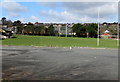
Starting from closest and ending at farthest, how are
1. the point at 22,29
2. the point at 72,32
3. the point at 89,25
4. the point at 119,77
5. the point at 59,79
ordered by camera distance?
the point at 59,79, the point at 119,77, the point at 89,25, the point at 72,32, the point at 22,29

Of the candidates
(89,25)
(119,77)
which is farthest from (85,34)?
(119,77)

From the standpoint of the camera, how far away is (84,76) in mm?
7992

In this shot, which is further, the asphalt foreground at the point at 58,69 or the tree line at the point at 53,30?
the tree line at the point at 53,30

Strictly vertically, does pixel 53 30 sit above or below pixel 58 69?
above

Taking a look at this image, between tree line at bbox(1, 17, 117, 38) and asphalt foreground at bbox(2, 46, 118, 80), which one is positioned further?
tree line at bbox(1, 17, 117, 38)

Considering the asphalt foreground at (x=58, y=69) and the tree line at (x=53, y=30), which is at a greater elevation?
the tree line at (x=53, y=30)

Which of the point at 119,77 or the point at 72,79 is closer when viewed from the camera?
the point at 72,79

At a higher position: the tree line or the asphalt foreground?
the tree line

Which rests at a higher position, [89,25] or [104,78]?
[89,25]

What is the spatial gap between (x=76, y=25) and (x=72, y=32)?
5.02 metres

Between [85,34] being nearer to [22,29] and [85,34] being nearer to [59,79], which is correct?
[22,29]

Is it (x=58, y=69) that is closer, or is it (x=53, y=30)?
(x=58, y=69)

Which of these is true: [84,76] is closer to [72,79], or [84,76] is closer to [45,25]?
[72,79]

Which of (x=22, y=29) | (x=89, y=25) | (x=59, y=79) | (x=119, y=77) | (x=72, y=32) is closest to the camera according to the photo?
(x=59, y=79)
